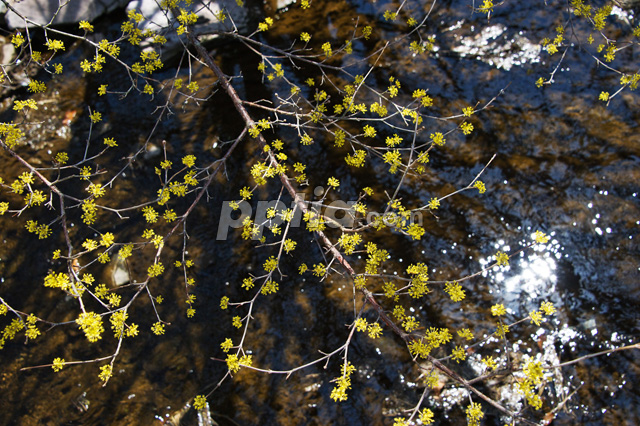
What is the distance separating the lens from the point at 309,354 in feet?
11.5

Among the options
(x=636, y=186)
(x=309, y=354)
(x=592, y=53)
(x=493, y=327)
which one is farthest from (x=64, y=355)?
(x=592, y=53)

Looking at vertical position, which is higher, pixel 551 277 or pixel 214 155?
pixel 214 155

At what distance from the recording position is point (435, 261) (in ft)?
11.9

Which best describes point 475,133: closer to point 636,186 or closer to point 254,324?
point 636,186

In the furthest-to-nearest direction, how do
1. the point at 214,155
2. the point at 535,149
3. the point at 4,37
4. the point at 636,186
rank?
the point at 4,37
the point at 214,155
the point at 535,149
the point at 636,186

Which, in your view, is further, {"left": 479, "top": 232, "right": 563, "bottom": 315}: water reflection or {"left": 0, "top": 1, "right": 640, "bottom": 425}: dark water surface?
{"left": 479, "top": 232, "right": 563, "bottom": 315}: water reflection

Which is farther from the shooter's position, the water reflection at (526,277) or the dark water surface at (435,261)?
the water reflection at (526,277)

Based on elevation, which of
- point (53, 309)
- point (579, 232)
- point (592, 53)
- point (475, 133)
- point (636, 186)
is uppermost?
point (592, 53)

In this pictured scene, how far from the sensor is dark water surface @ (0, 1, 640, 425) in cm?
333

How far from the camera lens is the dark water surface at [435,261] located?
333 cm

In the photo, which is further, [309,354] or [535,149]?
[535,149]

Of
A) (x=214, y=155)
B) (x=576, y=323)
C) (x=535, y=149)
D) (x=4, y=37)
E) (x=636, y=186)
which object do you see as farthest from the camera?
(x=4, y=37)

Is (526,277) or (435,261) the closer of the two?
(526,277)

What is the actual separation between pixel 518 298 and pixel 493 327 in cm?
33
